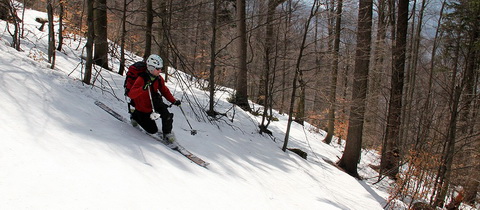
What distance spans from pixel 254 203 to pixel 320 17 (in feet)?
21.3

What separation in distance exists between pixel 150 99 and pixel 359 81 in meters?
7.09

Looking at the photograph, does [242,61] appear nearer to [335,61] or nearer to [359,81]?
[335,61]

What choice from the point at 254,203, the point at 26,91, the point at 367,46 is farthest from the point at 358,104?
the point at 26,91

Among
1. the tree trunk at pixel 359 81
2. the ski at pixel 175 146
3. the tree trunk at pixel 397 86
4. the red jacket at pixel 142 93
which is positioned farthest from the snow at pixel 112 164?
the tree trunk at pixel 397 86

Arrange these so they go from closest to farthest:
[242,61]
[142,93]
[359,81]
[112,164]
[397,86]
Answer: [112,164]
[142,93]
[359,81]
[397,86]
[242,61]

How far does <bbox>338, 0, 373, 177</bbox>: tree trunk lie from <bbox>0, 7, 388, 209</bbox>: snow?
8.34ft

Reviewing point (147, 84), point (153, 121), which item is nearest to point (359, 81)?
point (153, 121)

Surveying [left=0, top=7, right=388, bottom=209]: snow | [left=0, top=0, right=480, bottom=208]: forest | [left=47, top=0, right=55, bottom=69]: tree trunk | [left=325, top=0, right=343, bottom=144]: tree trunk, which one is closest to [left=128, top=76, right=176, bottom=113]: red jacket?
[left=0, top=7, right=388, bottom=209]: snow

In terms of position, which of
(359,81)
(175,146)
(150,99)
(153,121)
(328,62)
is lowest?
(175,146)

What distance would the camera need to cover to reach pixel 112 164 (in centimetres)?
321

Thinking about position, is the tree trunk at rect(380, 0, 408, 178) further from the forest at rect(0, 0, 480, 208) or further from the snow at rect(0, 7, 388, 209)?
the snow at rect(0, 7, 388, 209)

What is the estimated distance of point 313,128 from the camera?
2006 centimetres

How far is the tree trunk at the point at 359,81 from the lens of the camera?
9.33m

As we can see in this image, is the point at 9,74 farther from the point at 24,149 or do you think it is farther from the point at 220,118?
the point at 220,118
